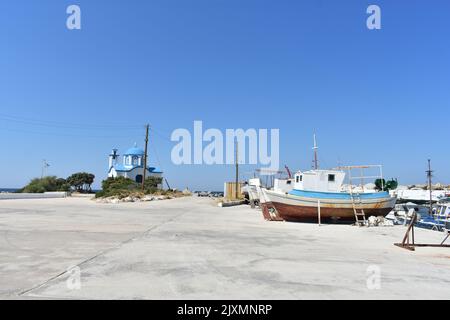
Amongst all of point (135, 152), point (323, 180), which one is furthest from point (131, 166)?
point (323, 180)

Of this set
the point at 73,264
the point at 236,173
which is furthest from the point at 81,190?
the point at 73,264

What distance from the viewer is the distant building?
3137 inches

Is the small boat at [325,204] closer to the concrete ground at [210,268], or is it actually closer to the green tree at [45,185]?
the concrete ground at [210,268]

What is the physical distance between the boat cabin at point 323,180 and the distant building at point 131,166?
192ft

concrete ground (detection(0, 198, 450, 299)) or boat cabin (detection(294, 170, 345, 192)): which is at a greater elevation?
boat cabin (detection(294, 170, 345, 192))

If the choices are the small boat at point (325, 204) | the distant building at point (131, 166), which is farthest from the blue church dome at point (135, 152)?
the small boat at point (325, 204)

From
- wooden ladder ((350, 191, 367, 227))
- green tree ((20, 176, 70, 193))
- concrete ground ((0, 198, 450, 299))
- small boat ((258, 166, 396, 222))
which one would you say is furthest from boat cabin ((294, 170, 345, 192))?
green tree ((20, 176, 70, 193))

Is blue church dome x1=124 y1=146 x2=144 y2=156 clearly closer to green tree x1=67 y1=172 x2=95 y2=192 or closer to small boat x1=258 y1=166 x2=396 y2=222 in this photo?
green tree x1=67 y1=172 x2=95 y2=192

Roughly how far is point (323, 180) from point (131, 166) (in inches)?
2435

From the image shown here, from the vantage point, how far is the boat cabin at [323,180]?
25.0 meters

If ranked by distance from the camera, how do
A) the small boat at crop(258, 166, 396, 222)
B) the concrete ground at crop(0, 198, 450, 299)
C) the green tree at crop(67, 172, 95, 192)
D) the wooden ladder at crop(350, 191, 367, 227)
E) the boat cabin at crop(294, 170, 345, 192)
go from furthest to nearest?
the green tree at crop(67, 172, 95, 192)
the boat cabin at crop(294, 170, 345, 192)
the small boat at crop(258, 166, 396, 222)
the wooden ladder at crop(350, 191, 367, 227)
the concrete ground at crop(0, 198, 450, 299)

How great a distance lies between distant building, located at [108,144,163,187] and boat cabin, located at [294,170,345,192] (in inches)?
2304

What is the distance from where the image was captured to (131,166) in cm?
8112
